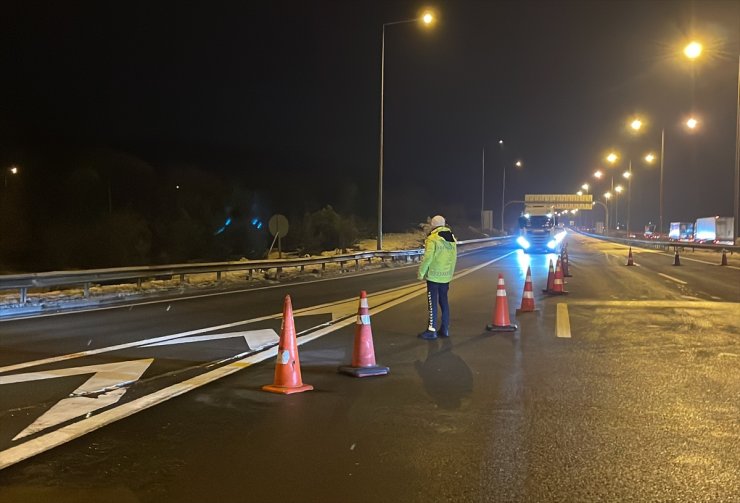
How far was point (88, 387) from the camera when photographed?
7414mm

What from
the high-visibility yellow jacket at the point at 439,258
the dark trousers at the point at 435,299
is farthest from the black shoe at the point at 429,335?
the high-visibility yellow jacket at the point at 439,258

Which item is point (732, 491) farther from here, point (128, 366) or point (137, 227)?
point (137, 227)

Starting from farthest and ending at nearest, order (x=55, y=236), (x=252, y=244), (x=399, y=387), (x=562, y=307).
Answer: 1. (x=252, y=244)
2. (x=55, y=236)
3. (x=562, y=307)
4. (x=399, y=387)

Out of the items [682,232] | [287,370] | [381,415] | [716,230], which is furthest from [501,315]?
[682,232]

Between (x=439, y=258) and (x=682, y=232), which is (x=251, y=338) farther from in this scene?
(x=682, y=232)

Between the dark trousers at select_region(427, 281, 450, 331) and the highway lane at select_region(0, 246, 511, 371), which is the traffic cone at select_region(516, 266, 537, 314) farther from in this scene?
the highway lane at select_region(0, 246, 511, 371)

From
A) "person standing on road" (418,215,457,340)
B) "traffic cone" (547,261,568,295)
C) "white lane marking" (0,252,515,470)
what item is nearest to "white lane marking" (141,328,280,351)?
"white lane marking" (0,252,515,470)

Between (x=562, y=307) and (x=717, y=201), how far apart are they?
4123 inches

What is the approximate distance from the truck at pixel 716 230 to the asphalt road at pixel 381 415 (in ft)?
150

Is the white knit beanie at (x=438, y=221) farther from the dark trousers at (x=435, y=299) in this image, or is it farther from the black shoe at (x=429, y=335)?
the black shoe at (x=429, y=335)

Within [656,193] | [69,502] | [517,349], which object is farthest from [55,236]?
[656,193]

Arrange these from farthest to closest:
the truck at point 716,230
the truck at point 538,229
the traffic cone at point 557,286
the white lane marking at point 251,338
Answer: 1. the truck at point 716,230
2. the truck at point 538,229
3. the traffic cone at point 557,286
4. the white lane marking at point 251,338

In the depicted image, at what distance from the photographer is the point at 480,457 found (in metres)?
5.12

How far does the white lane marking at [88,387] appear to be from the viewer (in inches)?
243
